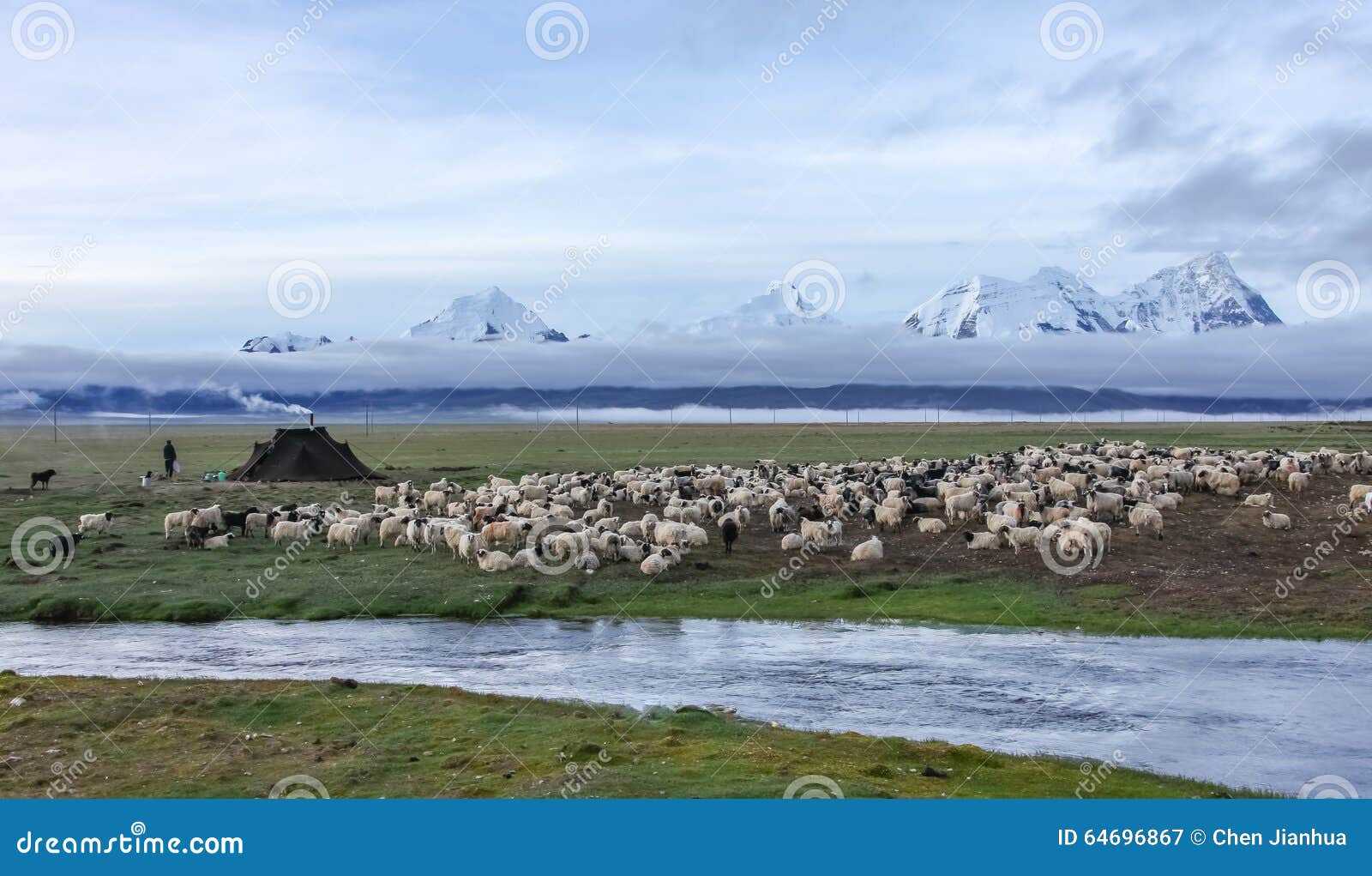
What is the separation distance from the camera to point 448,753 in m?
14.8

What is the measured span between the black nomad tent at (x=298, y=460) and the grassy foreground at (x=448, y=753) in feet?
110

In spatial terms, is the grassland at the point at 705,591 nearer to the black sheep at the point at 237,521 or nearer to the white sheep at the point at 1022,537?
the white sheep at the point at 1022,537

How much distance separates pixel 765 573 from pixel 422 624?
28.6 feet

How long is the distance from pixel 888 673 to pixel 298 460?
124 feet

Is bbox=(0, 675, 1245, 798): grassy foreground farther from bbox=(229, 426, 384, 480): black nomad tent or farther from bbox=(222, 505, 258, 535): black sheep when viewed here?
bbox=(229, 426, 384, 480): black nomad tent

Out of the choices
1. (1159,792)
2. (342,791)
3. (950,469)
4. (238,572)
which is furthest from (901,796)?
(950,469)

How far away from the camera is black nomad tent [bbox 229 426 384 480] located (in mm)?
50875

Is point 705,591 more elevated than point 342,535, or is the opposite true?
point 342,535

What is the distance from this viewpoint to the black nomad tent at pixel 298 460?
50875mm

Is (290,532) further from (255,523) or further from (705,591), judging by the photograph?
(705,591)

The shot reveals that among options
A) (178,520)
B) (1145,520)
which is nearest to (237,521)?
(178,520)

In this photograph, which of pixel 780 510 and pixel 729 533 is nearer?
pixel 729 533

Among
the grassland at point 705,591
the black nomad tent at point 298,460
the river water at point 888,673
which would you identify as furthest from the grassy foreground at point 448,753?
the black nomad tent at point 298,460

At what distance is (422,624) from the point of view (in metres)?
24.5
